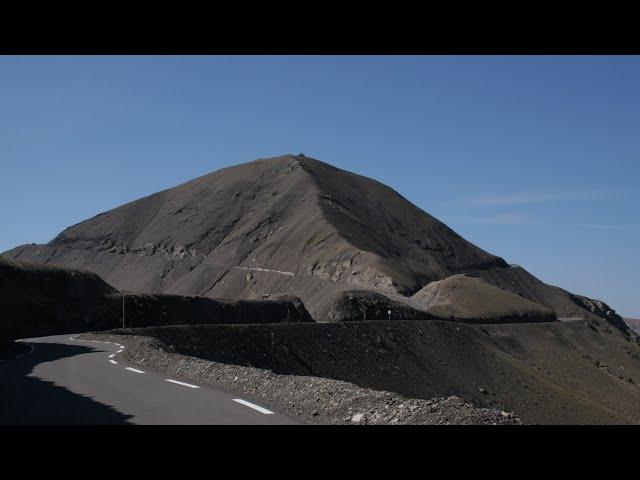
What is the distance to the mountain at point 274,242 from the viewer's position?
95062 mm

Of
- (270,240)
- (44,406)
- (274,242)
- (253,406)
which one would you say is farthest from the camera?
(270,240)

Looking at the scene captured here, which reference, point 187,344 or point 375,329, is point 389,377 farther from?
point 187,344

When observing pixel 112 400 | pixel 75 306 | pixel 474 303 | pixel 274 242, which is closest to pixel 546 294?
pixel 474 303

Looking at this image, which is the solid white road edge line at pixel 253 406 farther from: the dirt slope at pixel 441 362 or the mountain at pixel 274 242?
the mountain at pixel 274 242

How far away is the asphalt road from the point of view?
880 cm

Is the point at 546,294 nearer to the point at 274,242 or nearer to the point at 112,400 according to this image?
the point at 274,242

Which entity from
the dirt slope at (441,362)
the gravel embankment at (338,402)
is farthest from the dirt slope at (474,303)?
the gravel embankment at (338,402)

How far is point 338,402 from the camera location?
10633 mm

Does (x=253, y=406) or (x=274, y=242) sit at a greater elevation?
(x=274, y=242)

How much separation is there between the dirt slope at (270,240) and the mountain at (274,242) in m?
0.25

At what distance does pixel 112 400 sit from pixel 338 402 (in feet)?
12.8

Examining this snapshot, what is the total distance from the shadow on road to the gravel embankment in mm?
2707

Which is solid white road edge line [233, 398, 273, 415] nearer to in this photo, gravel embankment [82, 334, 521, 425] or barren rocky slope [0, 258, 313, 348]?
gravel embankment [82, 334, 521, 425]

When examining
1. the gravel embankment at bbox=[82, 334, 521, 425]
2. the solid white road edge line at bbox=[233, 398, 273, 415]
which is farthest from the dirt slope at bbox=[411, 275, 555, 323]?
the solid white road edge line at bbox=[233, 398, 273, 415]
